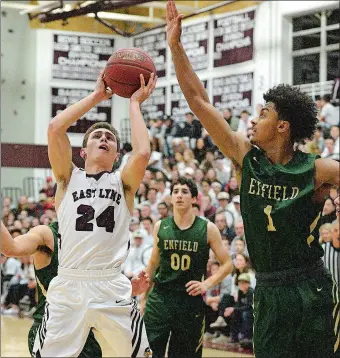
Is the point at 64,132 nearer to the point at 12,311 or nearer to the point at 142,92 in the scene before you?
the point at 142,92

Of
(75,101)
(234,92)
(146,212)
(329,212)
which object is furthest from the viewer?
(75,101)

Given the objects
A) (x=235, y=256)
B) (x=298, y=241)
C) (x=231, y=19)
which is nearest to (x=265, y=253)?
(x=298, y=241)

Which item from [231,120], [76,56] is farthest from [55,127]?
[76,56]

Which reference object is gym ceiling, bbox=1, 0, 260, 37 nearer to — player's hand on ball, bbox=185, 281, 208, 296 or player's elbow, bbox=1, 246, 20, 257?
player's hand on ball, bbox=185, 281, 208, 296

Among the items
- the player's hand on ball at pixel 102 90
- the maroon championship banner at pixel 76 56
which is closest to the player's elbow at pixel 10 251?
the player's hand on ball at pixel 102 90

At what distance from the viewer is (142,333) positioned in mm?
4887

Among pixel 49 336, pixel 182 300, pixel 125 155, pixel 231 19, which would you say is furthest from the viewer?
pixel 231 19

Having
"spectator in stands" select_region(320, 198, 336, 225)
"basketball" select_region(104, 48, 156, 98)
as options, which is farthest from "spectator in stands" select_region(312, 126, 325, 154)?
"basketball" select_region(104, 48, 156, 98)

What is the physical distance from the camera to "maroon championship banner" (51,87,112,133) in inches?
989

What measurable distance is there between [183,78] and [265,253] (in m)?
0.99

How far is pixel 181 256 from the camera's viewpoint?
7129 millimetres

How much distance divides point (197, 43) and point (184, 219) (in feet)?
52.6

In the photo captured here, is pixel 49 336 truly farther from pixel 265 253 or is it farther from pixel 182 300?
pixel 182 300

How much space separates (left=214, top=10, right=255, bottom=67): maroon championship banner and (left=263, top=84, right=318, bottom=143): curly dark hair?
16769 mm
